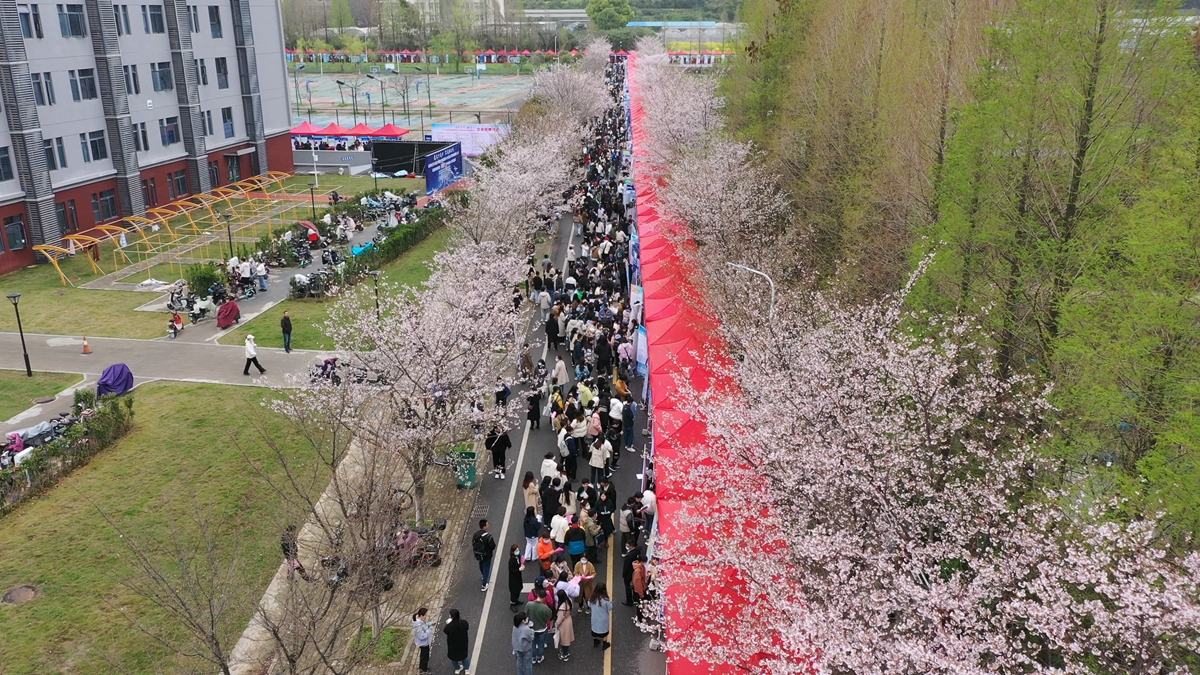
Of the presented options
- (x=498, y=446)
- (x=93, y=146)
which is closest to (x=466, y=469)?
(x=498, y=446)

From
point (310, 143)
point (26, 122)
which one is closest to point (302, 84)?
point (310, 143)

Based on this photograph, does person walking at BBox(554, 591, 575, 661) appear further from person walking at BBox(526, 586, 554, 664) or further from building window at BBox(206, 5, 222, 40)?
building window at BBox(206, 5, 222, 40)

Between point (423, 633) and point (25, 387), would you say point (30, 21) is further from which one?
point (423, 633)

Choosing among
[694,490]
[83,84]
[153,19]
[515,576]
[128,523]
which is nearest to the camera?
[694,490]

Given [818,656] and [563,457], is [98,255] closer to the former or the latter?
A: [563,457]

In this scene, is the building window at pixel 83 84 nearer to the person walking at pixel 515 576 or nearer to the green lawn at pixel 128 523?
the green lawn at pixel 128 523

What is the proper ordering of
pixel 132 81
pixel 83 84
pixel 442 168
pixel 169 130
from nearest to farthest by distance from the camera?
pixel 83 84 < pixel 132 81 < pixel 169 130 < pixel 442 168
